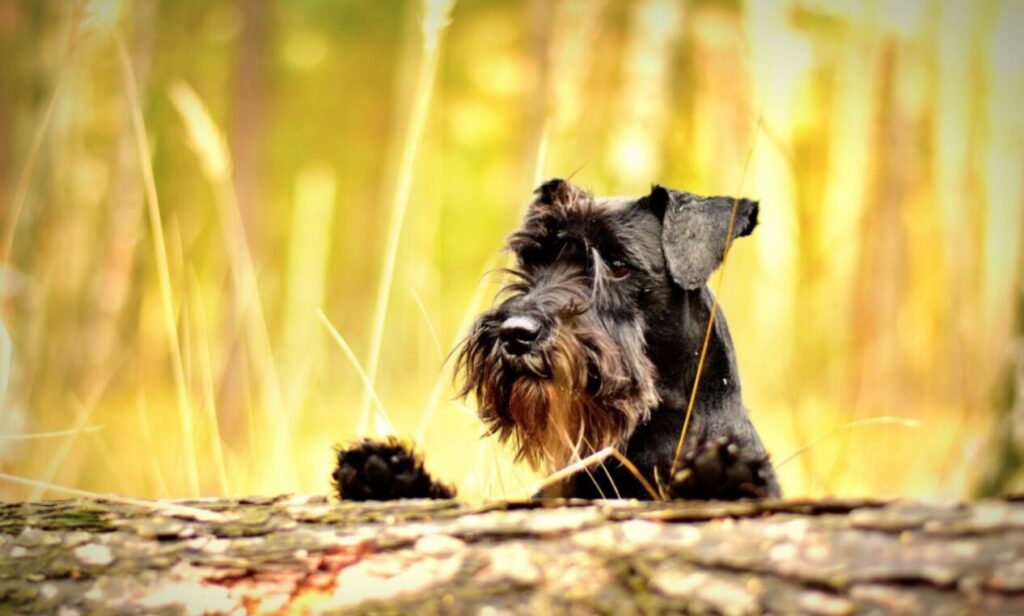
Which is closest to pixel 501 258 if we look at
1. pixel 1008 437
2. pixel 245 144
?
pixel 1008 437

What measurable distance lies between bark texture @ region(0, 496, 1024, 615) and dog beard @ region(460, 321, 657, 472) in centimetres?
85

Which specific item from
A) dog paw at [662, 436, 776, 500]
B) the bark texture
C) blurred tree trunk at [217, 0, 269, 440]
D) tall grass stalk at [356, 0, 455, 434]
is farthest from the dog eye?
blurred tree trunk at [217, 0, 269, 440]

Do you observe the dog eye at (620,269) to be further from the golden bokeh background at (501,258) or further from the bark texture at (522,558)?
the bark texture at (522,558)

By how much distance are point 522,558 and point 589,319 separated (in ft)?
3.94

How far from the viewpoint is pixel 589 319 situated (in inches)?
104

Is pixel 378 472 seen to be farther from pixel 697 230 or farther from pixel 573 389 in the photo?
pixel 697 230

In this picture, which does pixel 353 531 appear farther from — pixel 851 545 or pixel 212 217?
pixel 212 217

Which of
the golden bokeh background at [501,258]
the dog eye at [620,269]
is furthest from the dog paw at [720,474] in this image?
the dog eye at [620,269]

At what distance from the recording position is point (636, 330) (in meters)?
2.70

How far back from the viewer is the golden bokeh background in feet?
9.81

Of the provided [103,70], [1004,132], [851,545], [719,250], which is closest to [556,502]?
[851,545]

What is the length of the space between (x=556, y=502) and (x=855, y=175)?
4.18 m

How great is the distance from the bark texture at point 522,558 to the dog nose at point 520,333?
86cm

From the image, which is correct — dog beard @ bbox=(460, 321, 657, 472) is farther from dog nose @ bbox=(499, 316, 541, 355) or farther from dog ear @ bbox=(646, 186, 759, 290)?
dog ear @ bbox=(646, 186, 759, 290)
